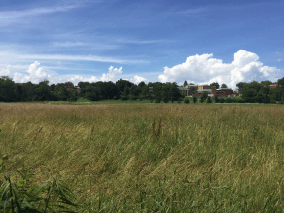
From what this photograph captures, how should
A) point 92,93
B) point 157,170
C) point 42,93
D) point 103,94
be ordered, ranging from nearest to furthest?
point 157,170, point 92,93, point 42,93, point 103,94

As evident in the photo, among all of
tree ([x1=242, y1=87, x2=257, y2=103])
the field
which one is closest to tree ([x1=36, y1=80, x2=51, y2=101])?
the field

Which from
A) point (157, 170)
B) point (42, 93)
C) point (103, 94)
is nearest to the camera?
point (157, 170)

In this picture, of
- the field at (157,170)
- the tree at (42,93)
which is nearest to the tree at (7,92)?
the tree at (42,93)

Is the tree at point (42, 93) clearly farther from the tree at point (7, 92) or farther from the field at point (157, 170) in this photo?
the field at point (157, 170)

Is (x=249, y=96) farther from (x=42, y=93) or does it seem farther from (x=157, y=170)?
(x=42, y=93)

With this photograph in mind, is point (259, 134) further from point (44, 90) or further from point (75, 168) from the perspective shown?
point (44, 90)

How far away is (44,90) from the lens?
80.6 meters

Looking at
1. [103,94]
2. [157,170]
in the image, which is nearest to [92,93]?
[103,94]

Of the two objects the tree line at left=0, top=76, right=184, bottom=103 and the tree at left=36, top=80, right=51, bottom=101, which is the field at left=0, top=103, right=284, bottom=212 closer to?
the tree line at left=0, top=76, right=184, bottom=103

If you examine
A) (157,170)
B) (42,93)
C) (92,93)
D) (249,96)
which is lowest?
(157,170)

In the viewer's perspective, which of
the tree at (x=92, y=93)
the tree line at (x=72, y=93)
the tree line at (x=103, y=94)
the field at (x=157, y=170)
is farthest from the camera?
the tree at (x=92, y=93)

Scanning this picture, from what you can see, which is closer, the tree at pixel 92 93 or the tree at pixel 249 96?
the tree at pixel 249 96

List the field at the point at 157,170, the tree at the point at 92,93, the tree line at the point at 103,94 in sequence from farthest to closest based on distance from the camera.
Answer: the tree at the point at 92,93 < the tree line at the point at 103,94 < the field at the point at 157,170

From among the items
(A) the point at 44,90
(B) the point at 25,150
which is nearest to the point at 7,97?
(A) the point at 44,90
